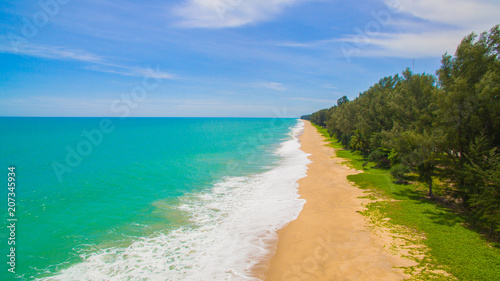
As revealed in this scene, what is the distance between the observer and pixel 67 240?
1627 centimetres

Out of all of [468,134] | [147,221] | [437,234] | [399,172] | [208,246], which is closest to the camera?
[437,234]

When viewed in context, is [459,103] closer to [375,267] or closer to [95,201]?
[375,267]

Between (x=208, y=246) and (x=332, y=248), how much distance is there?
294 inches

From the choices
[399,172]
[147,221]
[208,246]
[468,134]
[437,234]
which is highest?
[468,134]

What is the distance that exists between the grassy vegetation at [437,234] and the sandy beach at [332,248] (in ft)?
4.46

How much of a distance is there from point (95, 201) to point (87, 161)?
25904 mm

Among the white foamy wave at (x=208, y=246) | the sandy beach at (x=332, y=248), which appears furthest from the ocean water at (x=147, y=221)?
the sandy beach at (x=332, y=248)

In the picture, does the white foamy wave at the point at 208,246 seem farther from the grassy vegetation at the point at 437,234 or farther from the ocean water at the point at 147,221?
the grassy vegetation at the point at 437,234

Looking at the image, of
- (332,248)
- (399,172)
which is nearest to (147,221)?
(332,248)

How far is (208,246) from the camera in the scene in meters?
14.9

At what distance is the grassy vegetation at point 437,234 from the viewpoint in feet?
34.7

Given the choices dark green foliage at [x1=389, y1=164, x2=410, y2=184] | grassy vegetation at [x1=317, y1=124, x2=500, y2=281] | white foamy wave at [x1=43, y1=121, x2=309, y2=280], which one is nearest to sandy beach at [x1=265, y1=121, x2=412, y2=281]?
white foamy wave at [x1=43, y1=121, x2=309, y2=280]

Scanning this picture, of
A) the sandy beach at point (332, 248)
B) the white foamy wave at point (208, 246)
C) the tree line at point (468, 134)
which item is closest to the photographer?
the sandy beach at point (332, 248)

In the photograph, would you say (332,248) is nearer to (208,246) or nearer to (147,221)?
(208,246)
